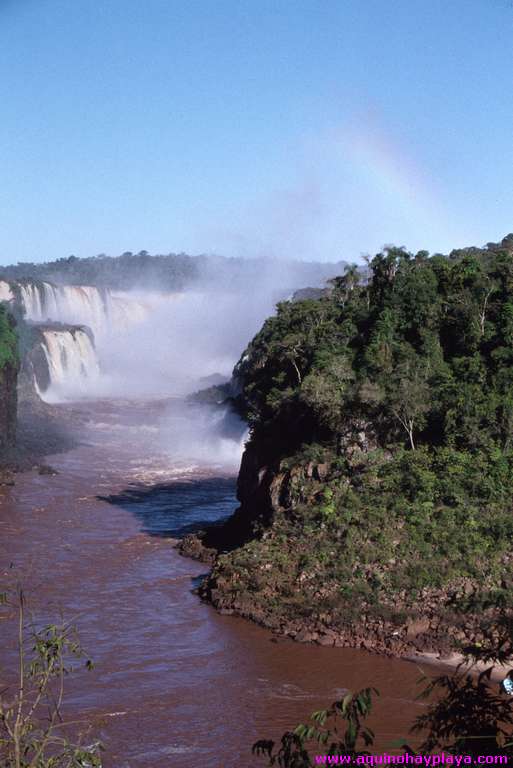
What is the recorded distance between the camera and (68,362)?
69.7 m

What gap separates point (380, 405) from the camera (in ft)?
80.1

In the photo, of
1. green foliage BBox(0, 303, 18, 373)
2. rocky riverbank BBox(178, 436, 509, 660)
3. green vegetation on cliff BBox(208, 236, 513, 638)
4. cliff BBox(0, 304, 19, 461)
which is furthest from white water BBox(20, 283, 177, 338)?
rocky riverbank BBox(178, 436, 509, 660)

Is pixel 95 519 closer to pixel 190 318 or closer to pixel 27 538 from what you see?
pixel 27 538

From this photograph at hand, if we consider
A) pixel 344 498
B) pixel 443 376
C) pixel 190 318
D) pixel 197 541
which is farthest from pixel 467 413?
pixel 190 318

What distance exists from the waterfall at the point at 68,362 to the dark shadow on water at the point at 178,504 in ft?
97.0

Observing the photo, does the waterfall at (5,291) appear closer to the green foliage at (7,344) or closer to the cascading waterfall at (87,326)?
the cascading waterfall at (87,326)

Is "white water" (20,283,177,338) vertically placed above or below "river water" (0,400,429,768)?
above

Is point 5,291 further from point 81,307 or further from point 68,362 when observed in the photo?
point 81,307

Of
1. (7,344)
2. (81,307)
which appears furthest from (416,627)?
(81,307)

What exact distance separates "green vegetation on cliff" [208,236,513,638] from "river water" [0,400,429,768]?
156cm

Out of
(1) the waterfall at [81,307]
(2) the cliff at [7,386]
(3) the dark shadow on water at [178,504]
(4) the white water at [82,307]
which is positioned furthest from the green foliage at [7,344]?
(1) the waterfall at [81,307]

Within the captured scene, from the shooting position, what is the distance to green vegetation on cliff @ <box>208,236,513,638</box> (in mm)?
20922

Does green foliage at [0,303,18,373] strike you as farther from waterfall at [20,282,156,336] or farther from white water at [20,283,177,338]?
waterfall at [20,282,156,336]

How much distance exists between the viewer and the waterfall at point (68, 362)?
220ft
